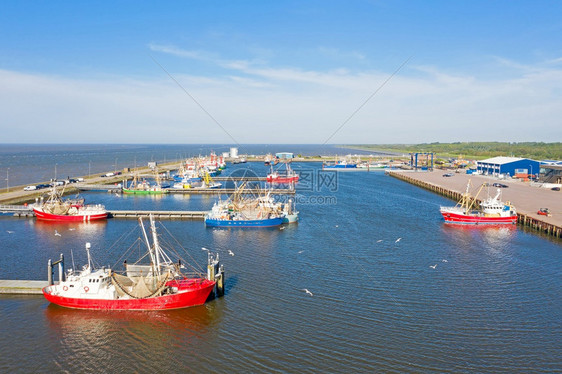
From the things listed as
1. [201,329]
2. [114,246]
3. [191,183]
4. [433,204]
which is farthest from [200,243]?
[191,183]

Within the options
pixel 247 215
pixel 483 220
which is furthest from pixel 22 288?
pixel 483 220

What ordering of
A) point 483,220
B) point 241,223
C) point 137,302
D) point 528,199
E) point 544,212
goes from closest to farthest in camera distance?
1. point 137,302
2. point 241,223
3. point 483,220
4. point 544,212
5. point 528,199

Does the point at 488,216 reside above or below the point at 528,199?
below

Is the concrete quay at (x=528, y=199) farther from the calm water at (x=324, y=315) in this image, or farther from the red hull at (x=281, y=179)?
the red hull at (x=281, y=179)

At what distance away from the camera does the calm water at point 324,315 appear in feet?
70.9

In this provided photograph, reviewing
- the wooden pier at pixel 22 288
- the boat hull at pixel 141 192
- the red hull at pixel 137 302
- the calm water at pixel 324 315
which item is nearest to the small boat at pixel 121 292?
the red hull at pixel 137 302

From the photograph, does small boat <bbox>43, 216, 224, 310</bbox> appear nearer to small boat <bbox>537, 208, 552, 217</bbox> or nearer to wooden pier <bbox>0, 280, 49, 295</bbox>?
wooden pier <bbox>0, 280, 49, 295</bbox>

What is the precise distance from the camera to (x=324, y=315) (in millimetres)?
26297

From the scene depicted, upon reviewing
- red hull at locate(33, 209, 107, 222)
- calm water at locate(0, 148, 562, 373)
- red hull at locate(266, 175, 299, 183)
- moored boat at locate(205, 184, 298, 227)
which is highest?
red hull at locate(266, 175, 299, 183)

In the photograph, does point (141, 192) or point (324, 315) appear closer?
point (324, 315)

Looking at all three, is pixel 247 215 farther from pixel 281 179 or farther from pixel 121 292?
pixel 281 179

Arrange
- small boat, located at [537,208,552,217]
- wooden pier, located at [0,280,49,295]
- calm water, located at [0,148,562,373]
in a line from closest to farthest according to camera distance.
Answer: calm water, located at [0,148,562,373] < wooden pier, located at [0,280,49,295] < small boat, located at [537,208,552,217]

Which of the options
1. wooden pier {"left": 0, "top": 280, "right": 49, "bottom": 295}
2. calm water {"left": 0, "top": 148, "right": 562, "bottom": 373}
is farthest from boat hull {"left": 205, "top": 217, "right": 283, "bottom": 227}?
wooden pier {"left": 0, "top": 280, "right": 49, "bottom": 295}

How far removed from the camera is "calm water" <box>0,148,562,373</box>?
70.9 ft
